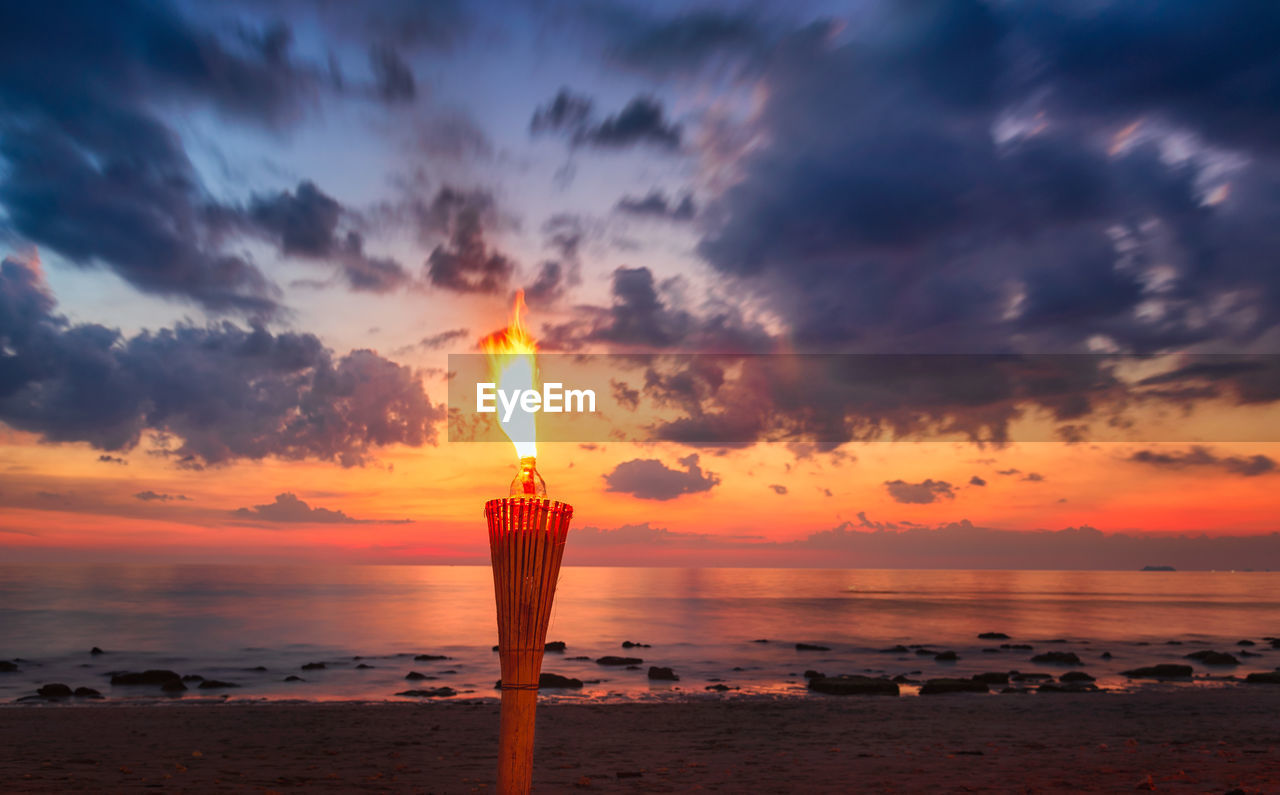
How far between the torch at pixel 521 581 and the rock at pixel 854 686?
2462 cm

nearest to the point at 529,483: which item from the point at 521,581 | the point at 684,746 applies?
the point at 521,581

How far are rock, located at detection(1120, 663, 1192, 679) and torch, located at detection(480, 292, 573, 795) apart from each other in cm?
3588

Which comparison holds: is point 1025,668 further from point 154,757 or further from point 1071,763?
point 154,757

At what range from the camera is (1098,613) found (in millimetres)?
88250

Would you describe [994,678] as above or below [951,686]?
below

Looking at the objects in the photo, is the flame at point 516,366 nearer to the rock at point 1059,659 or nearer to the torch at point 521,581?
the torch at point 521,581

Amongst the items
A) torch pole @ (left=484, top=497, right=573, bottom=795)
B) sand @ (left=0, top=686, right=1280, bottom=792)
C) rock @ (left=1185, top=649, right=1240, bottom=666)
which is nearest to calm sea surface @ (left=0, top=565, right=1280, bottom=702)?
rock @ (left=1185, top=649, right=1240, bottom=666)

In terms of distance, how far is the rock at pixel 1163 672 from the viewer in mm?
33500

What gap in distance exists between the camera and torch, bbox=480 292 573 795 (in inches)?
229

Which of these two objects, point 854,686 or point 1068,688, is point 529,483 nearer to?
point 854,686

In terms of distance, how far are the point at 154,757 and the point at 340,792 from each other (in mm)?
5519

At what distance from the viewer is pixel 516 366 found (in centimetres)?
612

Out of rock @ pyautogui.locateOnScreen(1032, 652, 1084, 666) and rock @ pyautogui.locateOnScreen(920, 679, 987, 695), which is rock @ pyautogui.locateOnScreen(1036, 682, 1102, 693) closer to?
rock @ pyautogui.locateOnScreen(920, 679, 987, 695)

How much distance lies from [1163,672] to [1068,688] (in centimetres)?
841
